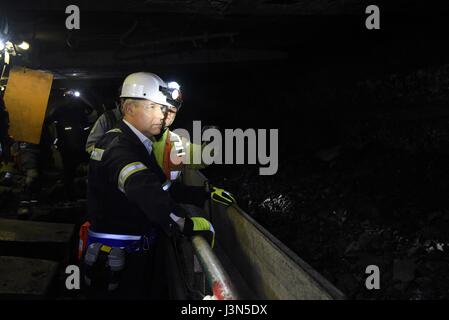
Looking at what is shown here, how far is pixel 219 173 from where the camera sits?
723 centimetres

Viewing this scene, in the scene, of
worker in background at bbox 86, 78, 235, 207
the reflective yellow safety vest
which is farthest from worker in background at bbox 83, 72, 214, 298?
the reflective yellow safety vest

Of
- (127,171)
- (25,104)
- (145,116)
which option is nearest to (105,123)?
(25,104)

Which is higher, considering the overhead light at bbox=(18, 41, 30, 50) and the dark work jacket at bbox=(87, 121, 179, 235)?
the overhead light at bbox=(18, 41, 30, 50)

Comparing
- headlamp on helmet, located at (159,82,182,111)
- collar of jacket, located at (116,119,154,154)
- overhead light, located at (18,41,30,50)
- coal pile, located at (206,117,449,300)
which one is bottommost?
coal pile, located at (206,117,449,300)

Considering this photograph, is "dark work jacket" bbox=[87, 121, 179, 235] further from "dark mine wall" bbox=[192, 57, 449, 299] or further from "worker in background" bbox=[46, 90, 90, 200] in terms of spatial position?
"worker in background" bbox=[46, 90, 90, 200]

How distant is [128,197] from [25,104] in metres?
3.55

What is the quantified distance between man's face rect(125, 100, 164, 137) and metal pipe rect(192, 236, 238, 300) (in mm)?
993

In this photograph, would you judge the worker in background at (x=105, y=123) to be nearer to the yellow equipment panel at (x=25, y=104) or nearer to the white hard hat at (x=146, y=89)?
the yellow equipment panel at (x=25, y=104)

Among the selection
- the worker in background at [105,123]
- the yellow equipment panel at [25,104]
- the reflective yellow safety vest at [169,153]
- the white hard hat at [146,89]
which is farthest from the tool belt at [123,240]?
the yellow equipment panel at [25,104]

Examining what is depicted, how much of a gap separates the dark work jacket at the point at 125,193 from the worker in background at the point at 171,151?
1.68 feet

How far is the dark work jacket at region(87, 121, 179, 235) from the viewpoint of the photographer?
1975 millimetres

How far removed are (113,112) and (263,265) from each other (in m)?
3.33

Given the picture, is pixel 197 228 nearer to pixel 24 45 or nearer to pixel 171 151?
pixel 171 151
